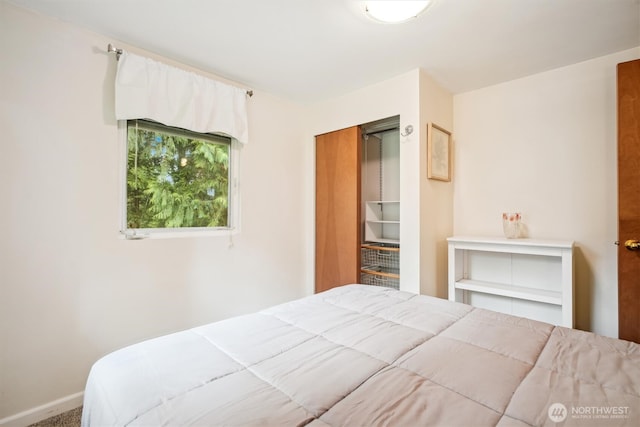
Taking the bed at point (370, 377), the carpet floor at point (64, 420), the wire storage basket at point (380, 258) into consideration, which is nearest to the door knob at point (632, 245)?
the bed at point (370, 377)

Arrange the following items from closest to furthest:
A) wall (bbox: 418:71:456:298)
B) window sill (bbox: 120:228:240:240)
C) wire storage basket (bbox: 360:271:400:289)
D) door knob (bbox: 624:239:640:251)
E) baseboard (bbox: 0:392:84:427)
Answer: baseboard (bbox: 0:392:84:427)
door knob (bbox: 624:239:640:251)
window sill (bbox: 120:228:240:240)
wall (bbox: 418:71:456:298)
wire storage basket (bbox: 360:271:400:289)

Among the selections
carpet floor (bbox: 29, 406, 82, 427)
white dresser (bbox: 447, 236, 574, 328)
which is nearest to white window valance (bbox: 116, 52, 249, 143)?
carpet floor (bbox: 29, 406, 82, 427)

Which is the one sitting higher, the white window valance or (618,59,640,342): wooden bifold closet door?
the white window valance

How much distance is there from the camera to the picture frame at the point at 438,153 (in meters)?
2.49

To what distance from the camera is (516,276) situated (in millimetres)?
2541

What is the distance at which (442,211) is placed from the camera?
2.75 meters

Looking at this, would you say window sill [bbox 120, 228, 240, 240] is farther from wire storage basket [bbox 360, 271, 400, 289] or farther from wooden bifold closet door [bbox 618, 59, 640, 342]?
wooden bifold closet door [bbox 618, 59, 640, 342]

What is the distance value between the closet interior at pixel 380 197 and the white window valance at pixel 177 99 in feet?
4.49

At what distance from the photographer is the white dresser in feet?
6.83

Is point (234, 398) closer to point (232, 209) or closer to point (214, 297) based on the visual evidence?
point (214, 297)

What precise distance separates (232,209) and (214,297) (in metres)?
0.78

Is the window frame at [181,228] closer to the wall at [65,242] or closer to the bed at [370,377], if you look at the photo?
the wall at [65,242]

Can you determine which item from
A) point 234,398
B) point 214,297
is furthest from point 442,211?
point 234,398

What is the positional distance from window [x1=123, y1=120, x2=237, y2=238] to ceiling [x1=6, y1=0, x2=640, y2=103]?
24.1 inches
